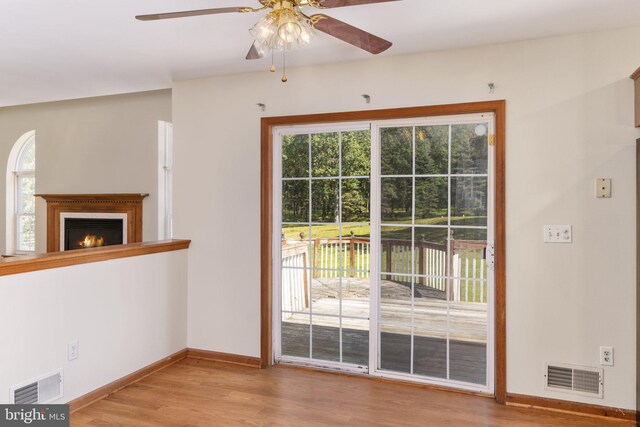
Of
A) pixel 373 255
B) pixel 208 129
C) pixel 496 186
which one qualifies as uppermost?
pixel 208 129

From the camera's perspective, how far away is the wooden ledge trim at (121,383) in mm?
3078

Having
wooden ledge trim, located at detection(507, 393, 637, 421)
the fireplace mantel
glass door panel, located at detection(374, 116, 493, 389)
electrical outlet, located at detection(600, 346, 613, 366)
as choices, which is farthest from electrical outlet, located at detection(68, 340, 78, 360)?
electrical outlet, located at detection(600, 346, 613, 366)

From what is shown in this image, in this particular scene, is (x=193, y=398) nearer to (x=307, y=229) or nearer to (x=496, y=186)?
(x=307, y=229)

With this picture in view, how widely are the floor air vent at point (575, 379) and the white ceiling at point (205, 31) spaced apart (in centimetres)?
216

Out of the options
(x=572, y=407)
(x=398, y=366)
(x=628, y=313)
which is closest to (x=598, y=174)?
(x=628, y=313)

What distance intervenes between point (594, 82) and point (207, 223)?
3.05 m

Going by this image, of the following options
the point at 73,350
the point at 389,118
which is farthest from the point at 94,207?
the point at 389,118

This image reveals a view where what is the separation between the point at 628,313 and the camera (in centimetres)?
295

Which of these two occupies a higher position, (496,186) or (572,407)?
(496,186)

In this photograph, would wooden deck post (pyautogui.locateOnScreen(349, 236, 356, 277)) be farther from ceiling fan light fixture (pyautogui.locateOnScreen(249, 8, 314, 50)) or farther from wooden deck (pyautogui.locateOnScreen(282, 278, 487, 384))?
ceiling fan light fixture (pyautogui.locateOnScreen(249, 8, 314, 50))

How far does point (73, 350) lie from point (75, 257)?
0.60m

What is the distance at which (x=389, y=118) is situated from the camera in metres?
3.52

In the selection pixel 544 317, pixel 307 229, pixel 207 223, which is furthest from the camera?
pixel 207 223

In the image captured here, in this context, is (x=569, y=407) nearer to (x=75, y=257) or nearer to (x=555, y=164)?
(x=555, y=164)
